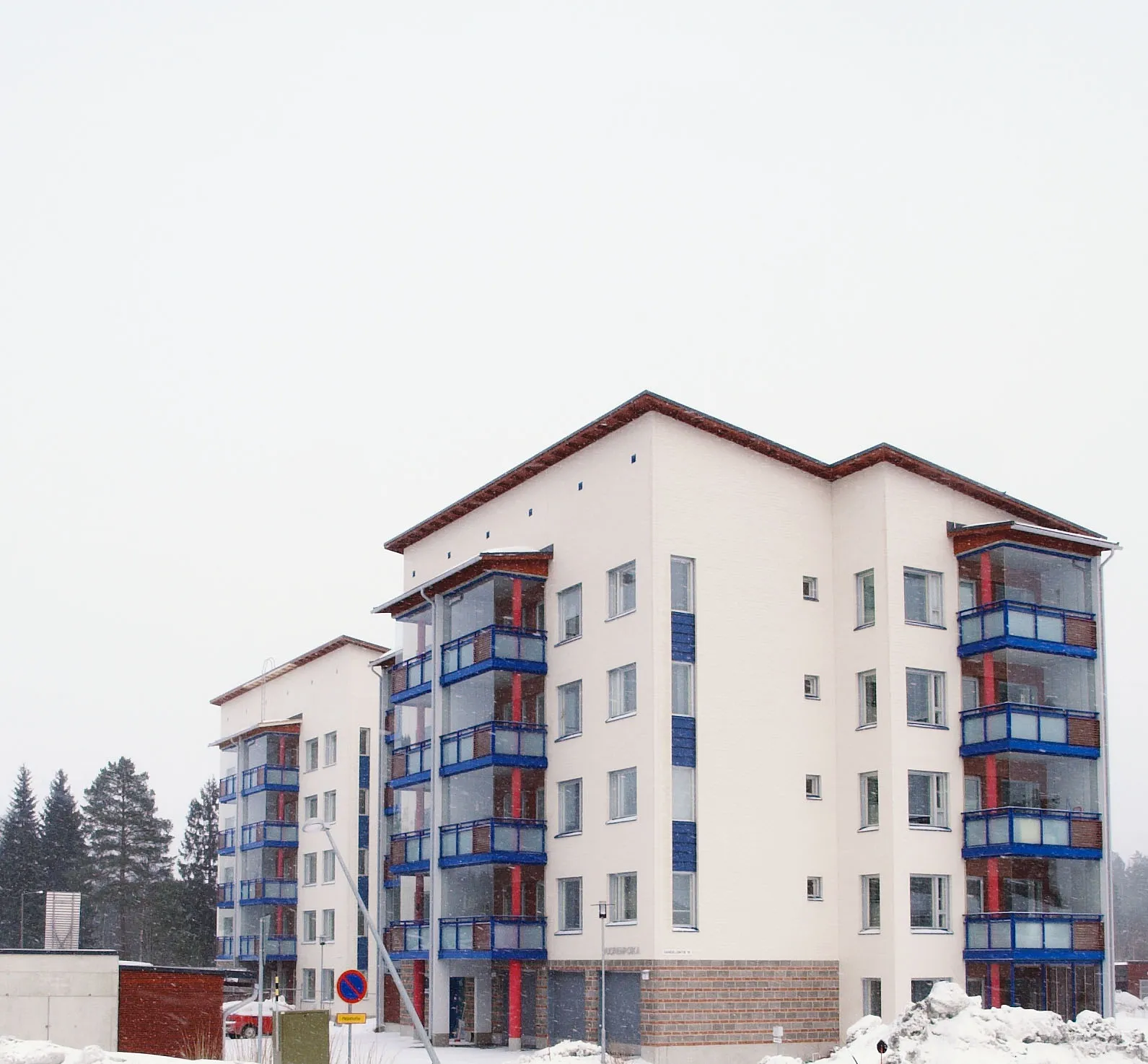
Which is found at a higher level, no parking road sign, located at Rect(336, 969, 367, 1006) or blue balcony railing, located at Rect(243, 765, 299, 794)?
blue balcony railing, located at Rect(243, 765, 299, 794)

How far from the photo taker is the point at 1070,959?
4622 cm

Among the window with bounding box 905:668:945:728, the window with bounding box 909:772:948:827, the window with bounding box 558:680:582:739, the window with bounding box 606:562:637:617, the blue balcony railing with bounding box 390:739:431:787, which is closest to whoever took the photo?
the window with bounding box 909:772:948:827

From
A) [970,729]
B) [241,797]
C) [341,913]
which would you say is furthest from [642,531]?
[241,797]

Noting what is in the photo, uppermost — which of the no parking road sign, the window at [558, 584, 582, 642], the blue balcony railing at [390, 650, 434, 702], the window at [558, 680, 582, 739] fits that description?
the window at [558, 584, 582, 642]

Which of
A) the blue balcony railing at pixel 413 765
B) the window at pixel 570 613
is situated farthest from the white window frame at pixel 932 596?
the blue balcony railing at pixel 413 765

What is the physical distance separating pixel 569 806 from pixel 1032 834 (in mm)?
13811

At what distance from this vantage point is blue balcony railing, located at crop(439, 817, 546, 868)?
4912 centimetres

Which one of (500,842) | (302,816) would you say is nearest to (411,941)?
(500,842)

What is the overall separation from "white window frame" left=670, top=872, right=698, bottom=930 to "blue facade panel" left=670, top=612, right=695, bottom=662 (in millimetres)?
6143

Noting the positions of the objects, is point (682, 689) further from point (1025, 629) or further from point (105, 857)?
point (105, 857)

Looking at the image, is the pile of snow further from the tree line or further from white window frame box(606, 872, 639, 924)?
the tree line

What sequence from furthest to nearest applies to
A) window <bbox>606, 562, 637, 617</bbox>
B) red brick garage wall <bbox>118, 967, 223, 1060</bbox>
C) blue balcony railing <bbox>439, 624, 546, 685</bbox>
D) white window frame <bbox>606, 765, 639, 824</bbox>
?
1. blue balcony railing <bbox>439, 624, 546, 685</bbox>
2. window <bbox>606, 562, 637, 617</bbox>
3. white window frame <bbox>606, 765, 639, 824</bbox>
4. red brick garage wall <bbox>118, 967, 223, 1060</bbox>

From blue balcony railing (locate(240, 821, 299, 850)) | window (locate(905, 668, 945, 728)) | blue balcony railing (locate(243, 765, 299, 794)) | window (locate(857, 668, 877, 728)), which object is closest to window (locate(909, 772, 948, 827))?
window (locate(905, 668, 945, 728))

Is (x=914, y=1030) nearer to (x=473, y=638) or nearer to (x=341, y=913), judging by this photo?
(x=473, y=638)
